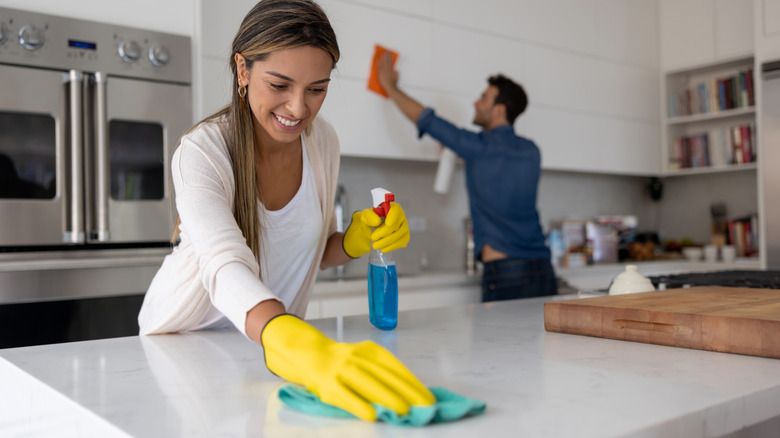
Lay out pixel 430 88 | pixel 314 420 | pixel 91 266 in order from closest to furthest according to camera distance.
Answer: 1. pixel 314 420
2. pixel 91 266
3. pixel 430 88

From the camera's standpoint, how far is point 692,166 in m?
4.48

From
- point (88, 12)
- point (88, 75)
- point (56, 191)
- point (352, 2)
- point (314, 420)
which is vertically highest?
point (352, 2)

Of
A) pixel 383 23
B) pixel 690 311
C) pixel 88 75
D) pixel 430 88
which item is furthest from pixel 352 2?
pixel 690 311

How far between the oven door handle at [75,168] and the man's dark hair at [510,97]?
180cm

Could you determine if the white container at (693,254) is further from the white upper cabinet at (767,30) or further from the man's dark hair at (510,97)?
the man's dark hair at (510,97)

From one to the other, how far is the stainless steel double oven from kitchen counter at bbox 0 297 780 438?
1116 mm

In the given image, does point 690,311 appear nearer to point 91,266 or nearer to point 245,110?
point 245,110

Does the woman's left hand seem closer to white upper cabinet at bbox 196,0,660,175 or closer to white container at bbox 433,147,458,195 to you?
white upper cabinet at bbox 196,0,660,175

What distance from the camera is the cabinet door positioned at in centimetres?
429

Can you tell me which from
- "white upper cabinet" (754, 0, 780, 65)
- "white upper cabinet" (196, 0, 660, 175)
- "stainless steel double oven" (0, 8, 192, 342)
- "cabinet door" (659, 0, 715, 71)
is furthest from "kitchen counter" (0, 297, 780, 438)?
"cabinet door" (659, 0, 715, 71)

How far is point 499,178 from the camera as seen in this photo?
10.1ft

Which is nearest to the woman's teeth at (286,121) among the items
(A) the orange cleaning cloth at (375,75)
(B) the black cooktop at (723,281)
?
(B) the black cooktop at (723,281)

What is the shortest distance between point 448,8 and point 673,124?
2.11 metres

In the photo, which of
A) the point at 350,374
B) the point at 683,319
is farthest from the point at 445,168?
the point at 350,374
